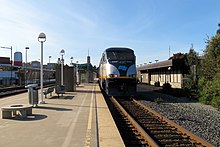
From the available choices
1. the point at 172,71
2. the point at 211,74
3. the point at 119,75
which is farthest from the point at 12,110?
the point at 172,71

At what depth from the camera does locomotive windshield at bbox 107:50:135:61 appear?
1828 centimetres

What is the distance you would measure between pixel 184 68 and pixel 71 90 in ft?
44.6

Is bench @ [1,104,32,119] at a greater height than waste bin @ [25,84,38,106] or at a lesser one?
lesser

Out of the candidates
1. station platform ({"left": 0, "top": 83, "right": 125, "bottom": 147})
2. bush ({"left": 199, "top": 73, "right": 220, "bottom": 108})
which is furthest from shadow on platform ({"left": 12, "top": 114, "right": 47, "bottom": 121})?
bush ({"left": 199, "top": 73, "right": 220, "bottom": 108})

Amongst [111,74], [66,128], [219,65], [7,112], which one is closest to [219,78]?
[219,65]

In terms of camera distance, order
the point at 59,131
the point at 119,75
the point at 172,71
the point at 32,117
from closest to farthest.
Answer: the point at 59,131 < the point at 32,117 < the point at 119,75 < the point at 172,71

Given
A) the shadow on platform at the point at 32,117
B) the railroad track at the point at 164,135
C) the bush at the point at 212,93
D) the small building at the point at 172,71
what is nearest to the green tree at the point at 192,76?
the bush at the point at 212,93

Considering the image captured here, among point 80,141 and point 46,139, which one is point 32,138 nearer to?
point 46,139

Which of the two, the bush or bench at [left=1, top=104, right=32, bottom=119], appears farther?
the bush

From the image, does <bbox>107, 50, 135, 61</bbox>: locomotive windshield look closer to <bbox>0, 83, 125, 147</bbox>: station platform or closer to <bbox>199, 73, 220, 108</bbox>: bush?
<bbox>199, 73, 220, 108</bbox>: bush

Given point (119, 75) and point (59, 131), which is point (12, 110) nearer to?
point (59, 131)

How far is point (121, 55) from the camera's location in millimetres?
18609

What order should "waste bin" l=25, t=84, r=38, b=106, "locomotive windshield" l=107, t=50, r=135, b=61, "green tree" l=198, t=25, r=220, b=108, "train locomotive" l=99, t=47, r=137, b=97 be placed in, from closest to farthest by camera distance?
"waste bin" l=25, t=84, r=38, b=106 < "green tree" l=198, t=25, r=220, b=108 < "train locomotive" l=99, t=47, r=137, b=97 < "locomotive windshield" l=107, t=50, r=135, b=61

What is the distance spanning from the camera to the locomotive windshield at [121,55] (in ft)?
60.0
